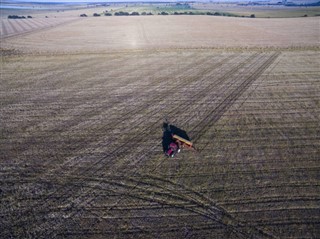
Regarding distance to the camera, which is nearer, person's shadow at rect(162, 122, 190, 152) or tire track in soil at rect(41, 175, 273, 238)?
tire track in soil at rect(41, 175, 273, 238)

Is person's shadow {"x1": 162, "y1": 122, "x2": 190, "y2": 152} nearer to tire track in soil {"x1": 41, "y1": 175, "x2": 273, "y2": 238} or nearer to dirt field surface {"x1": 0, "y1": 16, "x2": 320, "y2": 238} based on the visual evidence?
dirt field surface {"x1": 0, "y1": 16, "x2": 320, "y2": 238}

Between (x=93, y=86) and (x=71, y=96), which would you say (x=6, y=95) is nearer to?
(x=71, y=96)

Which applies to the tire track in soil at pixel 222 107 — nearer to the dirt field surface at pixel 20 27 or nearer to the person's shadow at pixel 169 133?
the person's shadow at pixel 169 133

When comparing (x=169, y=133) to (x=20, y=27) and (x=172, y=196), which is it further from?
(x=20, y=27)

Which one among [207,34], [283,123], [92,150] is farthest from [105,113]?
[207,34]

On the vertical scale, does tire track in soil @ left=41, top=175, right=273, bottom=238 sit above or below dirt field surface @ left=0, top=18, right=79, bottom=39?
below

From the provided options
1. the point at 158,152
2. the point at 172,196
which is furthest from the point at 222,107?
the point at 172,196

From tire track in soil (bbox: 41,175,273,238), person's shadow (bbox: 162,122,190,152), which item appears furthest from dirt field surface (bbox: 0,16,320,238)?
person's shadow (bbox: 162,122,190,152)
